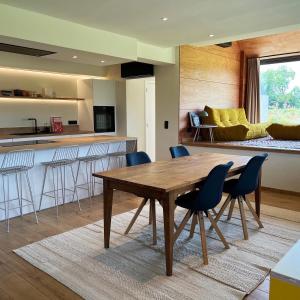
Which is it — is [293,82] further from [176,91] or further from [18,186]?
[18,186]

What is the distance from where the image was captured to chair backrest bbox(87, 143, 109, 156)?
466 centimetres

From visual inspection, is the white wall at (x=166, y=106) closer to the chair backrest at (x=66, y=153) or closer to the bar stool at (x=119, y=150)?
the bar stool at (x=119, y=150)

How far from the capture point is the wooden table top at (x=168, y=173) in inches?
95.7

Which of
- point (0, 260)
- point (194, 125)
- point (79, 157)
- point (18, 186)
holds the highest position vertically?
point (194, 125)

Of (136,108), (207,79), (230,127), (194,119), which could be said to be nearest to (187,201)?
(194,119)

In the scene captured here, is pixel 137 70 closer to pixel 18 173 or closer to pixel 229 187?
pixel 18 173

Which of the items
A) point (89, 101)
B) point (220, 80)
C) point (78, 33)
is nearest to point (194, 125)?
point (220, 80)

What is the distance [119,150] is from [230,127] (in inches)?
88.2

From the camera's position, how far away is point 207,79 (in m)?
6.21

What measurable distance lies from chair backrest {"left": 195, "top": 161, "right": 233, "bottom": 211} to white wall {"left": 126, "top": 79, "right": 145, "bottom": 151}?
166 inches

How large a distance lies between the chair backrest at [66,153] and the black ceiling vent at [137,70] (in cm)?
229

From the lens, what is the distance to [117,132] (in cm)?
680

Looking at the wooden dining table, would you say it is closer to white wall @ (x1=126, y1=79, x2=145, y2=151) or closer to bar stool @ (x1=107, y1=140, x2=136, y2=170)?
bar stool @ (x1=107, y1=140, x2=136, y2=170)

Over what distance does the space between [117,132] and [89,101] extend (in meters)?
0.94
